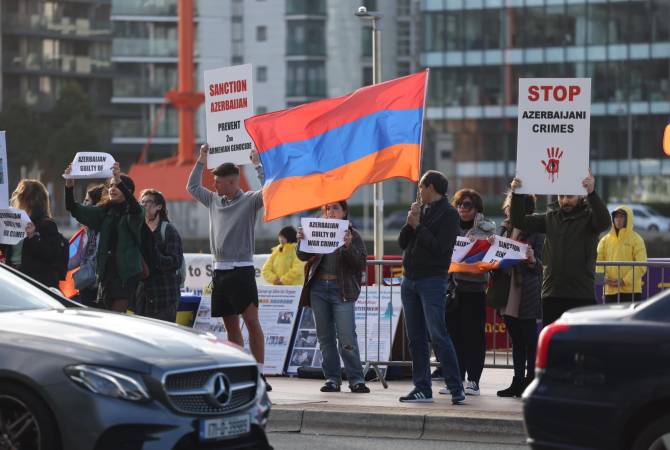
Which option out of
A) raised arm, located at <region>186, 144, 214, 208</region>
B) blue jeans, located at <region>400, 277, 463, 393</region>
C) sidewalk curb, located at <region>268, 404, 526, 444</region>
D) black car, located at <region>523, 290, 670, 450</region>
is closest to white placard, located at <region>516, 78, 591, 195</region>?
blue jeans, located at <region>400, 277, 463, 393</region>

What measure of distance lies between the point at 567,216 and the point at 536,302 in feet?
4.51

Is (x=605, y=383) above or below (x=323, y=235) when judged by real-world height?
below

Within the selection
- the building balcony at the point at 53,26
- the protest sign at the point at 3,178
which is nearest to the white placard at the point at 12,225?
the protest sign at the point at 3,178

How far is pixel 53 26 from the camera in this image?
11706 centimetres

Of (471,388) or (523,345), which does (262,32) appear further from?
(523,345)

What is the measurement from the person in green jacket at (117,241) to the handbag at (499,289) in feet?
10.4

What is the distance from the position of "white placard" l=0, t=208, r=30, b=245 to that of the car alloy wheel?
19.3 ft

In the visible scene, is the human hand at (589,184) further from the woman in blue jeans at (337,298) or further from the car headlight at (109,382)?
the car headlight at (109,382)

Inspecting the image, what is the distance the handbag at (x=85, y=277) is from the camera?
1479 cm

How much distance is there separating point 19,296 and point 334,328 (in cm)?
498

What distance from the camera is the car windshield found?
9609 millimetres

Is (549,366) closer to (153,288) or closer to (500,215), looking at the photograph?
(153,288)

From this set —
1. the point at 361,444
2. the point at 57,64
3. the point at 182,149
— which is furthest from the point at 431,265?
the point at 57,64

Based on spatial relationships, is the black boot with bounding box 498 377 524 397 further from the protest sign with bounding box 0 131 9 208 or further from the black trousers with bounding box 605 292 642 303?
the protest sign with bounding box 0 131 9 208
